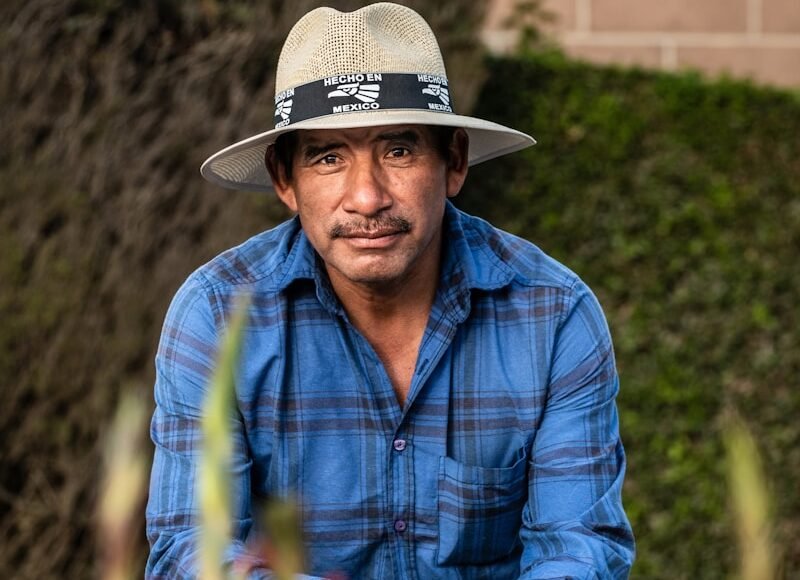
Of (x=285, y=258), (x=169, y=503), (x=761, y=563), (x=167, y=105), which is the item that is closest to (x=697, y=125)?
(x=167, y=105)

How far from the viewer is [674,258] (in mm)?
5055

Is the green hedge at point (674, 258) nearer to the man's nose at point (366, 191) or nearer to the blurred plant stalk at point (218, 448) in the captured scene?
the man's nose at point (366, 191)

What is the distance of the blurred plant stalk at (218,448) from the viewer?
46cm

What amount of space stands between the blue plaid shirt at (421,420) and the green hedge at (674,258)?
241 cm

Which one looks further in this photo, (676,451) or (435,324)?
(676,451)

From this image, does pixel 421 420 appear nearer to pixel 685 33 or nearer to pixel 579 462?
pixel 579 462

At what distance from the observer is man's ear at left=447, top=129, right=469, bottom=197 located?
2.60m

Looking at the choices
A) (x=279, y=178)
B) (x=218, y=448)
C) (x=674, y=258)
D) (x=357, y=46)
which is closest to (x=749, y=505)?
(x=218, y=448)

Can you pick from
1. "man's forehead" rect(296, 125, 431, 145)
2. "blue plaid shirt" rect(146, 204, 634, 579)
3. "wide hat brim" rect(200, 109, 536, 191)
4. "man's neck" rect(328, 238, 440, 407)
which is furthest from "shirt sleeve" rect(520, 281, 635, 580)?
"man's forehead" rect(296, 125, 431, 145)

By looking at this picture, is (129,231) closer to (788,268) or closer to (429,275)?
(429,275)

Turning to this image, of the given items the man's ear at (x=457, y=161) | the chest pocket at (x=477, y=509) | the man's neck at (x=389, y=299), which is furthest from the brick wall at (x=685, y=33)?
the chest pocket at (x=477, y=509)

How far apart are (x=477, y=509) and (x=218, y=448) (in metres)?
2.02

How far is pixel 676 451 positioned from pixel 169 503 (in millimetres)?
3085

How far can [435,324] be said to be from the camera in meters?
2.52
